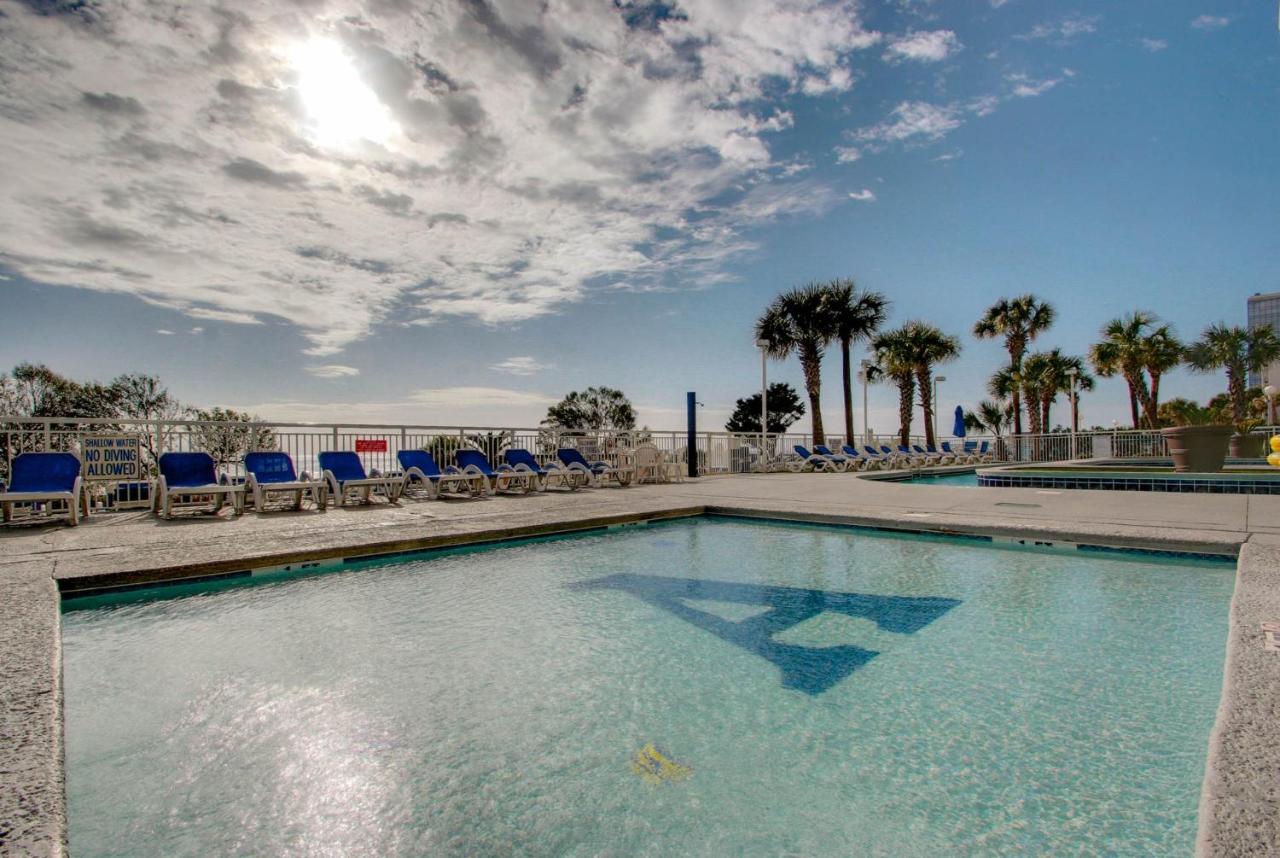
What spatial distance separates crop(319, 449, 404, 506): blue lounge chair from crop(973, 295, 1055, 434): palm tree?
2882 centimetres

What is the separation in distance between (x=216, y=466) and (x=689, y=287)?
1503 cm

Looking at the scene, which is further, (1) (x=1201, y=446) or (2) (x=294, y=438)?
(1) (x=1201, y=446)

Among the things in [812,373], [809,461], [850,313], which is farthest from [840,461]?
[850,313]

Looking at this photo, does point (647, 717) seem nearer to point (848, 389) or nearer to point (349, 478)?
point (349, 478)

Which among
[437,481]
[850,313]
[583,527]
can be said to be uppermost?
[850,313]

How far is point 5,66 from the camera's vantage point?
7.72 m

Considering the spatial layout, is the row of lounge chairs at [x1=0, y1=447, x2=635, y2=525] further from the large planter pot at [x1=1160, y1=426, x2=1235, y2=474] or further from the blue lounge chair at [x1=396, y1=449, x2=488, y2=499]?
the large planter pot at [x1=1160, y1=426, x2=1235, y2=474]

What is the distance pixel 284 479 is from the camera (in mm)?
8242

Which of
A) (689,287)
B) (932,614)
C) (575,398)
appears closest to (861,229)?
(689,287)

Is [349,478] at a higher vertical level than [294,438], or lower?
lower

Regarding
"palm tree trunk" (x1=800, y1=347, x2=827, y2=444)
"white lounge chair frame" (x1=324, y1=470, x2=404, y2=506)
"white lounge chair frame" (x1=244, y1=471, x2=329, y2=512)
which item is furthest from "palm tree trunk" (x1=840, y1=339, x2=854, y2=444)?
"white lounge chair frame" (x1=244, y1=471, x2=329, y2=512)

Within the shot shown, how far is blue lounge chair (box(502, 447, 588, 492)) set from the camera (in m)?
10.4

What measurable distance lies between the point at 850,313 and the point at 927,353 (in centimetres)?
588

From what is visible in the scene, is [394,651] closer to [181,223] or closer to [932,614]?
[932,614]
